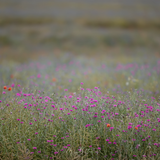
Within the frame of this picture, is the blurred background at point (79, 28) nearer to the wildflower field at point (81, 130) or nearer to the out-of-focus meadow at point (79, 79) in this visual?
the out-of-focus meadow at point (79, 79)

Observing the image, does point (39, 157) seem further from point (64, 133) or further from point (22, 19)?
point (22, 19)

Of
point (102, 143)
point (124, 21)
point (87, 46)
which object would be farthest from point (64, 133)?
point (124, 21)

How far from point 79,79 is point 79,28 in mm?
12130

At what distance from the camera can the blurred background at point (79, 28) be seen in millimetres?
14320

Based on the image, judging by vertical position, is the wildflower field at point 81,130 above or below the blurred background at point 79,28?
above

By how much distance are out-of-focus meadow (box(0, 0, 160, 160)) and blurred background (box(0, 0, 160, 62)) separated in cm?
7

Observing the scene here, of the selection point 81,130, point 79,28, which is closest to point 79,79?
point 81,130

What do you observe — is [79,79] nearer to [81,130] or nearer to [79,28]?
[81,130]

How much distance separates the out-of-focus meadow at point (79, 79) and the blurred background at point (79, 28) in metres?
0.07

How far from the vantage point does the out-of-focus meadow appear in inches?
117

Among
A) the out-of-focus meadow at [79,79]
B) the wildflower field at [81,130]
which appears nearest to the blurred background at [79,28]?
the out-of-focus meadow at [79,79]

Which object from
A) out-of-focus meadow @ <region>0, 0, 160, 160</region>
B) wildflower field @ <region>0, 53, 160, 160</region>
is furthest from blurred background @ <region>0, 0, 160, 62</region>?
wildflower field @ <region>0, 53, 160, 160</region>

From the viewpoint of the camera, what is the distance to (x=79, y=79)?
7453 millimetres

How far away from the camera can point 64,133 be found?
3105 mm
